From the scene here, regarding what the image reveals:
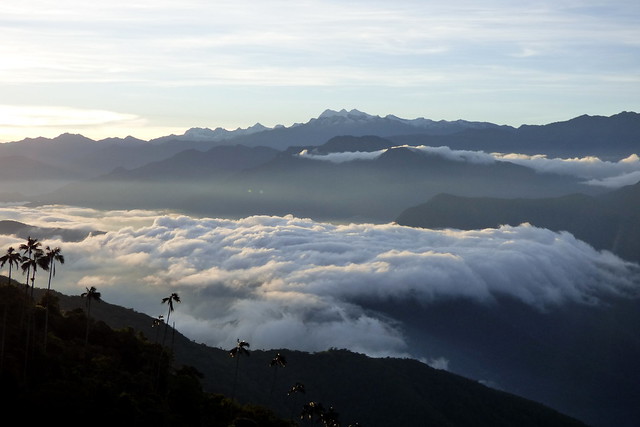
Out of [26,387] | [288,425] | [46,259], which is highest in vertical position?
[46,259]

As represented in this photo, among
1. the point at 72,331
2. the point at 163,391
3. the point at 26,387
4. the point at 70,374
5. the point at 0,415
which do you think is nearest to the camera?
the point at 0,415

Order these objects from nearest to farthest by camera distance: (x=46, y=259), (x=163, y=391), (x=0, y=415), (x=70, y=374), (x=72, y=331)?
(x=0, y=415)
(x=70, y=374)
(x=46, y=259)
(x=163, y=391)
(x=72, y=331)

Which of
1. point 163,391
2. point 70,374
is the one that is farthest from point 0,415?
point 163,391

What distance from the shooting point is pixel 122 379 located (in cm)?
12912

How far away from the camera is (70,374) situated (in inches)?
4840

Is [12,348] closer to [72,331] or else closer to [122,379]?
[122,379]

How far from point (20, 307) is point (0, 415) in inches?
1916

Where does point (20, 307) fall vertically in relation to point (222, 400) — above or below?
above

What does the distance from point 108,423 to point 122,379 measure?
76.4 ft

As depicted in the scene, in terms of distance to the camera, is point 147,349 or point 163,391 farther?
Result: point 147,349

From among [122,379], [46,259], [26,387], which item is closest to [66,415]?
[26,387]

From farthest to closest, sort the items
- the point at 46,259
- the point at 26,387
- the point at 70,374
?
the point at 46,259 → the point at 70,374 → the point at 26,387

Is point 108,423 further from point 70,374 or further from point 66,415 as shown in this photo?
point 70,374

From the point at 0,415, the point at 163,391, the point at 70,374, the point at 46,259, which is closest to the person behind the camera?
the point at 0,415
